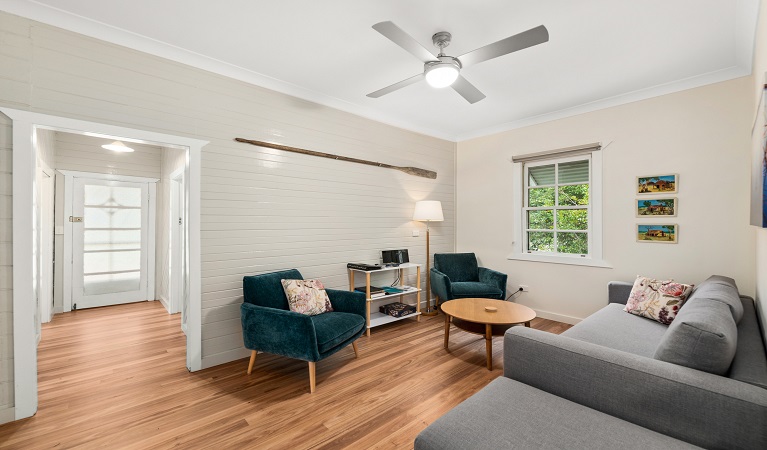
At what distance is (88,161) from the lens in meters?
4.80

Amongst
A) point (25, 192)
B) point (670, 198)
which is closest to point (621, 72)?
point (670, 198)

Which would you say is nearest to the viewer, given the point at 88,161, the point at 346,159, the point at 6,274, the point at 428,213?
the point at 6,274

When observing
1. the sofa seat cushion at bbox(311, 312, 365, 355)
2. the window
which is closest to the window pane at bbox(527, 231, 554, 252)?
the window

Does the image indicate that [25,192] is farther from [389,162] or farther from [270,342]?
[389,162]

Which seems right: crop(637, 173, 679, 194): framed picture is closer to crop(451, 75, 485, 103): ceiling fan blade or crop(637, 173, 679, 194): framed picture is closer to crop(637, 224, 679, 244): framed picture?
crop(637, 224, 679, 244): framed picture

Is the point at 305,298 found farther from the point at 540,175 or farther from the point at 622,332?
the point at 540,175

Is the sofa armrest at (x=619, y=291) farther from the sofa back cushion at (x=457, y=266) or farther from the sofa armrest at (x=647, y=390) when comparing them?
the sofa armrest at (x=647, y=390)

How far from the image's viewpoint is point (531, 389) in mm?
1613

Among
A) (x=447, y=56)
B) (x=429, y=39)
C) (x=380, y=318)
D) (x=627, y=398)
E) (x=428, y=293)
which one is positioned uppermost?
(x=429, y=39)

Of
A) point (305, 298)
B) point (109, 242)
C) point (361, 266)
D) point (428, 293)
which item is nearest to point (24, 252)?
point (305, 298)

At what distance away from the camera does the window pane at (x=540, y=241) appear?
174 inches

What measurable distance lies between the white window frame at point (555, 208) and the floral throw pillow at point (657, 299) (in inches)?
32.4

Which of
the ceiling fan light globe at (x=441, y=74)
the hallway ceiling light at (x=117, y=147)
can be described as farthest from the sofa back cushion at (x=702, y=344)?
the hallway ceiling light at (x=117, y=147)

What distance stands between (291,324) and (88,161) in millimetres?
4694
